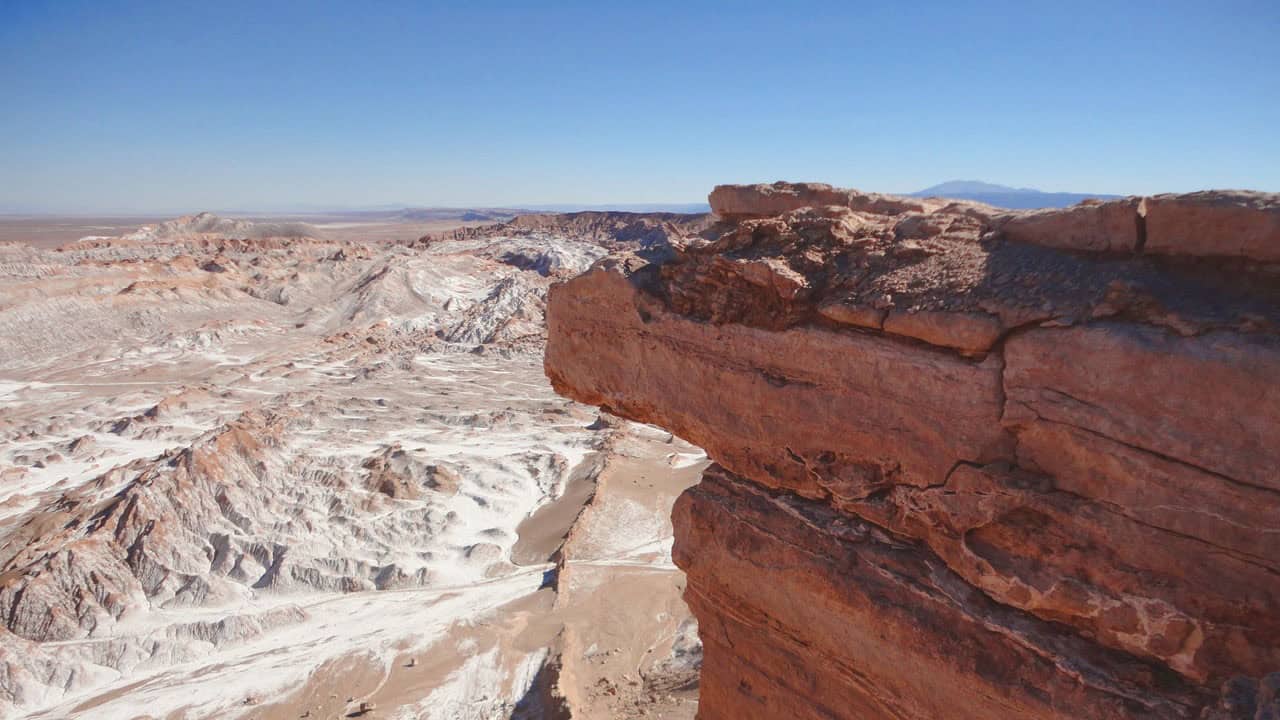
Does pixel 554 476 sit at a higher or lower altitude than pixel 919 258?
lower

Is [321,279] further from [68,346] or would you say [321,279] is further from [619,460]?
[619,460]

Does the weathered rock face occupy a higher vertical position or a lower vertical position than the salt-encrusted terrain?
higher

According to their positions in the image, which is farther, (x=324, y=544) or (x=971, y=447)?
(x=324, y=544)

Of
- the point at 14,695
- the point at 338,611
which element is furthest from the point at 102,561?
the point at 338,611

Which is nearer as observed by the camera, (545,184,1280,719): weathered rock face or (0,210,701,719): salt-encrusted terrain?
(545,184,1280,719): weathered rock face

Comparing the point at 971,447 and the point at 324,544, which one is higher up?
the point at 971,447
